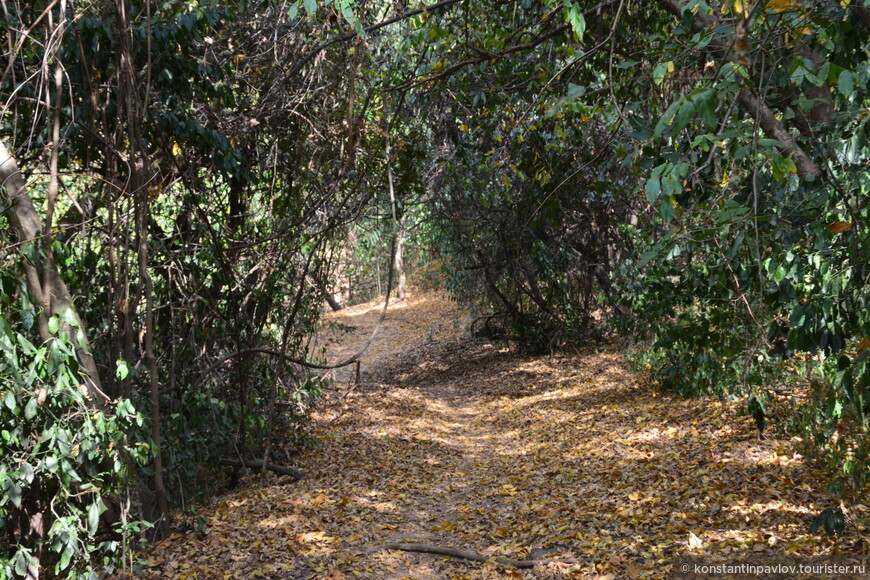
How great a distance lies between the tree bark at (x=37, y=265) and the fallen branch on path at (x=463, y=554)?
7.85 feet

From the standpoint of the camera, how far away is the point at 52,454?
389 cm

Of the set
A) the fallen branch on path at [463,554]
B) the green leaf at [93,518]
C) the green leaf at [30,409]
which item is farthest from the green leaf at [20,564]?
the fallen branch on path at [463,554]

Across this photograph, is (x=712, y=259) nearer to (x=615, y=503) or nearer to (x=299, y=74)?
(x=615, y=503)

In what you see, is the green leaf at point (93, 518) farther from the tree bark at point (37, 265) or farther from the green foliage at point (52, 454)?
the tree bark at point (37, 265)

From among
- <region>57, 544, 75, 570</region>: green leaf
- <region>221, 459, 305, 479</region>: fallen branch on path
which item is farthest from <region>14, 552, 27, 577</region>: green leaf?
<region>221, 459, 305, 479</region>: fallen branch on path

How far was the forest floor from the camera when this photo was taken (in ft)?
14.8

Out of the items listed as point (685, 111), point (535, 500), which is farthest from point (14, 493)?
point (535, 500)

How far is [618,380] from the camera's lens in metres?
10.7

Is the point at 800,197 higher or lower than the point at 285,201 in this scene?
lower

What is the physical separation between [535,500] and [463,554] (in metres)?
1.25

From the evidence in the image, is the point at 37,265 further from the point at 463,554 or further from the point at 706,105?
the point at 706,105

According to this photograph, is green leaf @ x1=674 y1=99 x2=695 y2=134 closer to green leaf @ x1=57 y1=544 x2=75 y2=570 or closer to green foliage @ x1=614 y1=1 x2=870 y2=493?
green foliage @ x1=614 y1=1 x2=870 y2=493

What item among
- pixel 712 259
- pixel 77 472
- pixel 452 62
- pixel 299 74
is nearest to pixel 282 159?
pixel 299 74

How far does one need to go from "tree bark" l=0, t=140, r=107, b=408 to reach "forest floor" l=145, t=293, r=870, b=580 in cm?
173
